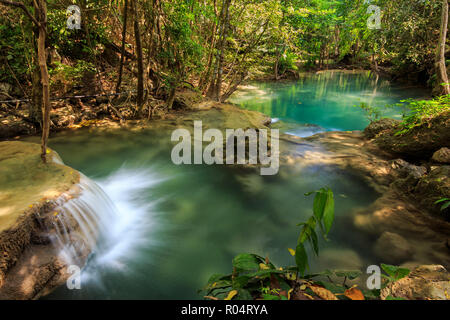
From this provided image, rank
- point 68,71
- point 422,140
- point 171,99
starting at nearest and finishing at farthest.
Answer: point 422,140 < point 68,71 < point 171,99

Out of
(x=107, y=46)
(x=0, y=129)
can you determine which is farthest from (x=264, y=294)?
(x=107, y=46)

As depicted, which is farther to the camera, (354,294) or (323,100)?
(323,100)

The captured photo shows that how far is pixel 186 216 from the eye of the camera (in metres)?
3.52

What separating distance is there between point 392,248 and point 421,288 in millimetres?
1521

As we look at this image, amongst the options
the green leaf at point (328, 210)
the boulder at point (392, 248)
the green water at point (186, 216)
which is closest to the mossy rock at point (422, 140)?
the green water at point (186, 216)

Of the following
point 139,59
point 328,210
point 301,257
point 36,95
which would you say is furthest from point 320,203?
point 36,95

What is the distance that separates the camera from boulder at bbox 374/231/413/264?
265cm

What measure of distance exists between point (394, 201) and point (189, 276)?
3118mm

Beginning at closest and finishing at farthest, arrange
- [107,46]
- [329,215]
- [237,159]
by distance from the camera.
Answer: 1. [329,215]
2. [237,159]
3. [107,46]

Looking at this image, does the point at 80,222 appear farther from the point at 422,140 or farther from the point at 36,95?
the point at 422,140

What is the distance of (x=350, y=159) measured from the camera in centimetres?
467

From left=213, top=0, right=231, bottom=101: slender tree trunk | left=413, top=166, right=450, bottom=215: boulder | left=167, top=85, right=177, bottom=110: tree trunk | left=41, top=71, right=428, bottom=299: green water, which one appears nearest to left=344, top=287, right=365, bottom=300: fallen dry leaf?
left=41, top=71, right=428, bottom=299: green water

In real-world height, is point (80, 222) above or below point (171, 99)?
below

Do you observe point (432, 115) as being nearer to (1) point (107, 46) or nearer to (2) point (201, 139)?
(2) point (201, 139)
